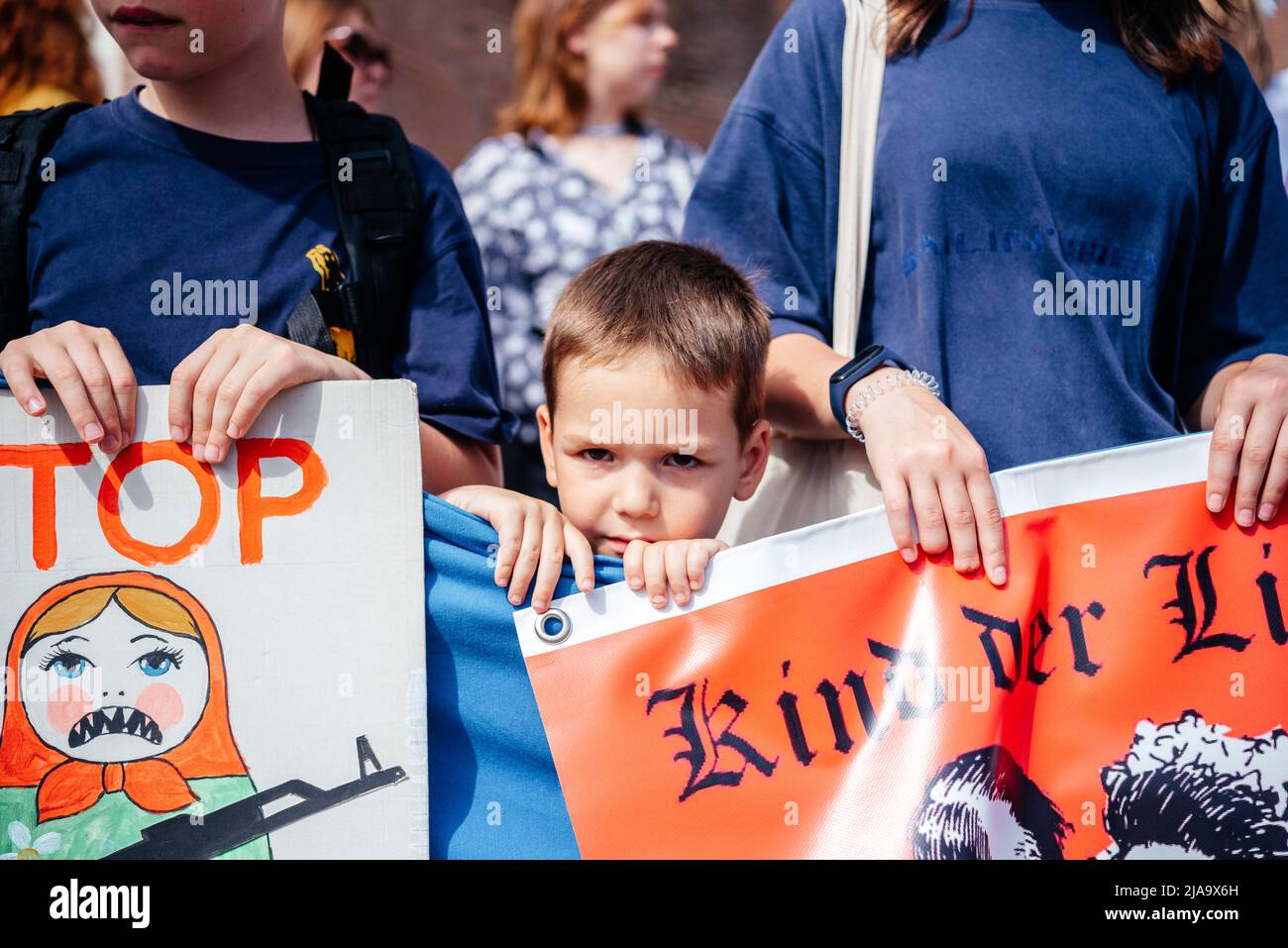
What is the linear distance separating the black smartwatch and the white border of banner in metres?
0.21

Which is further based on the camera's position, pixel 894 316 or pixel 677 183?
pixel 677 183

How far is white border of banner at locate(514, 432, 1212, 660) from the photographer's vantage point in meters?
1.98

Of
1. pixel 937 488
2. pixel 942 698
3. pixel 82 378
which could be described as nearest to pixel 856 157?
pixel 937 488

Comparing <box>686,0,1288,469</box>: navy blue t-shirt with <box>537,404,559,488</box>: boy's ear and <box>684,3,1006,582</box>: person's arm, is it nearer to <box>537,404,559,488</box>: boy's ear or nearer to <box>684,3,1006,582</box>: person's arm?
<box>684,3,1006,582</box>: person's arm

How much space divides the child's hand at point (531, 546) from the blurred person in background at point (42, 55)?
212 centimetres

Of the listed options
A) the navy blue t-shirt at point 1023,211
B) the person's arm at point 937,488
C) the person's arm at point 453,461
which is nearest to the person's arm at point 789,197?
the navy blue t-shirt at point 1023,211

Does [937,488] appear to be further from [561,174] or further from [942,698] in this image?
[561,174]

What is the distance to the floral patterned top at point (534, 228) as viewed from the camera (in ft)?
11.5

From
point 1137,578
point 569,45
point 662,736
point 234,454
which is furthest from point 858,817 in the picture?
point 569,45

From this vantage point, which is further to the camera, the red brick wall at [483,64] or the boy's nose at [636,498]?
the red brick wall at [483,64]

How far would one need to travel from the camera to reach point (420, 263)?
2316mm

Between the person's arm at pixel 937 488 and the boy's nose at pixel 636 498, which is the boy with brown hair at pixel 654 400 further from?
the person's arm at pixel 937 488
